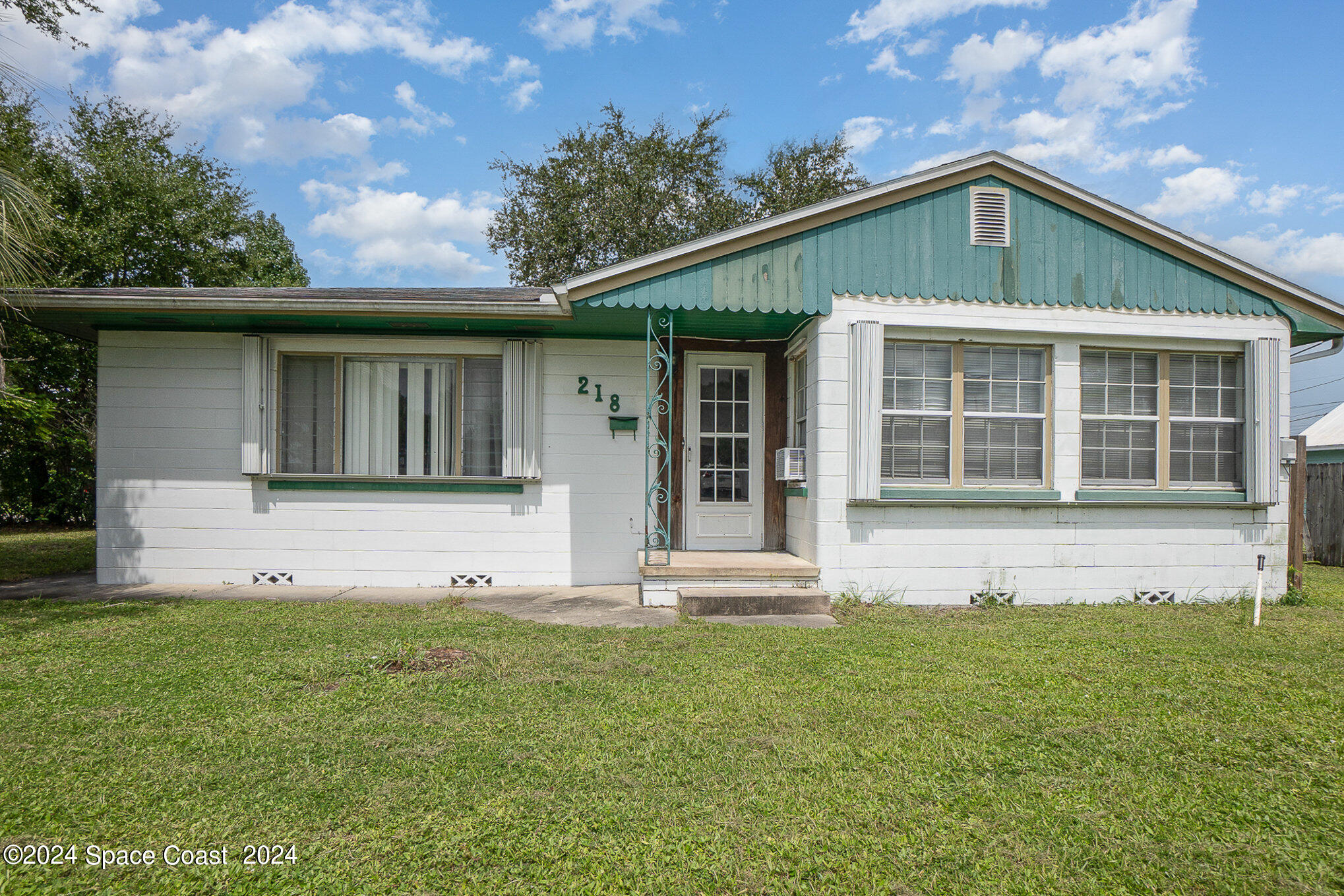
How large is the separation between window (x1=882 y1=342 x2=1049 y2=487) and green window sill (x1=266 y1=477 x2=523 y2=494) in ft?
12.3

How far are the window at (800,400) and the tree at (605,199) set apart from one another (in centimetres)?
1321

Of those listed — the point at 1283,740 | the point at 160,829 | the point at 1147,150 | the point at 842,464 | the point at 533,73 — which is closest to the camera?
the point at 160,829

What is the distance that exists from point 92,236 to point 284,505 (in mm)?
12506

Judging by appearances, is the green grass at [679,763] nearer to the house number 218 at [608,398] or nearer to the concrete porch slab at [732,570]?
the concrete porch slab at [732,570]

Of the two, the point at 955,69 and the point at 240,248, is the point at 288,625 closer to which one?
the point at 955,69

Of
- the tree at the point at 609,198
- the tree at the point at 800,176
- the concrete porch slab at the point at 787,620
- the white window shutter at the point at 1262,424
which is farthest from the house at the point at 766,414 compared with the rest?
the tree at the point at 800,176

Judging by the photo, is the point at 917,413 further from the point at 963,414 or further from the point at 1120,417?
the point at 1120,417

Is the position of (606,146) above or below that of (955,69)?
above

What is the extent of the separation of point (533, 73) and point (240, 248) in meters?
10.1

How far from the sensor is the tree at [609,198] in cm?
2016

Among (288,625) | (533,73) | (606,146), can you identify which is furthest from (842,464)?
(606,146)

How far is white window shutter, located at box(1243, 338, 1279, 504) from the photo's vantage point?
6.84 metres

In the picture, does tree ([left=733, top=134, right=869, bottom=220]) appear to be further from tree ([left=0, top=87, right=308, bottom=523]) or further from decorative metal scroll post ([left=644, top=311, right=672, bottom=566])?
decorative metal scroll post ([left=644, top=311, right=672, bottom=566])

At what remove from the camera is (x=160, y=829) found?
2406mm
